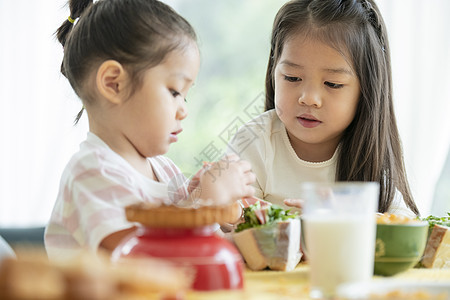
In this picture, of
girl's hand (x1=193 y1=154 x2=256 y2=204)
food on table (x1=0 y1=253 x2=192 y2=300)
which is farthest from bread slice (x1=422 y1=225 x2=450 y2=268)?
food on table (x1=0 y1=253 x2=192 y2=300)

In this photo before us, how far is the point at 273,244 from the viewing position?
1.18 meters

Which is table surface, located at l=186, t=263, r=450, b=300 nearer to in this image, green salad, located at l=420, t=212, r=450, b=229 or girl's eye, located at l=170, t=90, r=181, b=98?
green salad, located at l=420, t=212, r=450, b=229

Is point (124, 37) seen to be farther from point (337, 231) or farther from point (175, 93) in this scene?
point (337, 231)

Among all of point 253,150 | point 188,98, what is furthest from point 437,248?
point 188,98

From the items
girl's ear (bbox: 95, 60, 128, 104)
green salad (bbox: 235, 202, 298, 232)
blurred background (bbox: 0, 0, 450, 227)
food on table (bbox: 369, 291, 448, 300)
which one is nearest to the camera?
food on table (bbox: 369, 291, 448, 300)

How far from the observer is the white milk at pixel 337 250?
0.89 meters

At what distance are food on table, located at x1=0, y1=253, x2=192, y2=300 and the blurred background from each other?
2604 millimetres

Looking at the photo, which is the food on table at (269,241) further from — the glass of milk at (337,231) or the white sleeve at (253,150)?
the white sleeve at (253,150)

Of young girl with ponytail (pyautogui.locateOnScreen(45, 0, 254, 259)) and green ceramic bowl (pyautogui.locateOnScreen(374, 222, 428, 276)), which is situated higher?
young girl with ponytail (pyautogui.locateOnScreen(45, 0, 254, 259))

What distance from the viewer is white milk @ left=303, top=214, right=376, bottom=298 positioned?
0.89 m

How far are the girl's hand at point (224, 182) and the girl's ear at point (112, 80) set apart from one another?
26cm

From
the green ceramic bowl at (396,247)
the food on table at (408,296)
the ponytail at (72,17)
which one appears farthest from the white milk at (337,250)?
the ponytail at (72,17)

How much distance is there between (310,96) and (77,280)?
1265mm

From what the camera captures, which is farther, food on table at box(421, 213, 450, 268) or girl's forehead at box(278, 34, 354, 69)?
girl's forehead at box(278, 34, 354, 69)
